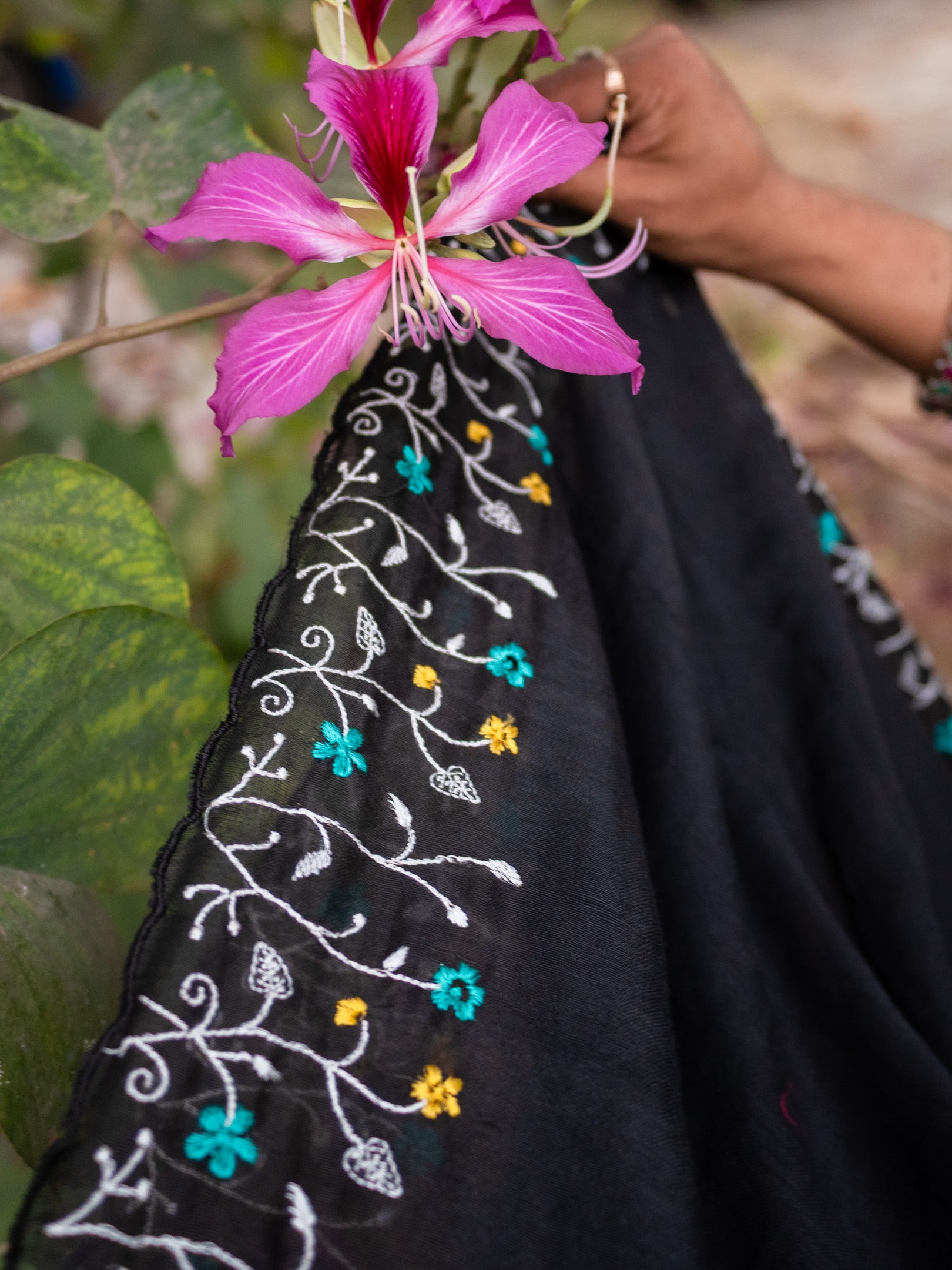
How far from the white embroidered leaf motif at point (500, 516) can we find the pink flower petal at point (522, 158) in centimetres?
14

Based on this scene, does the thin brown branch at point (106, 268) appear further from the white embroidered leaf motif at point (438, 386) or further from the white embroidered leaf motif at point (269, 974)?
the white embroidered leaf motif at point (269, 974)

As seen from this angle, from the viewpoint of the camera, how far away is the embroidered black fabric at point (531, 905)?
287 mm

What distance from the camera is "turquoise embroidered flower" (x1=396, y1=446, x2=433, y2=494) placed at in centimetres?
42

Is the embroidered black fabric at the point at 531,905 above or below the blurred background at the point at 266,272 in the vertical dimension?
below

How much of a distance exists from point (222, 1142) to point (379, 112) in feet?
1.27

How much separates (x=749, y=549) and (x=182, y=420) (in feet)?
6.07

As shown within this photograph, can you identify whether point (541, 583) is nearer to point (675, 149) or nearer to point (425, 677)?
point (425, 677)

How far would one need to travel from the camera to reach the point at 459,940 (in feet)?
1.11

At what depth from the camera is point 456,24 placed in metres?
0.35

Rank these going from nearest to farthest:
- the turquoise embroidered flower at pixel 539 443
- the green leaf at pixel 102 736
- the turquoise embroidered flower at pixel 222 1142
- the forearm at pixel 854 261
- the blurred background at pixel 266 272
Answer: the turquoise embroidered flower at pixel 222 1142
the green leaf at pixel 102 736
the turquoise embroidered flower at pixel 539 443
the forearm at pixel 854 261
the blurred background at pixel 266 272

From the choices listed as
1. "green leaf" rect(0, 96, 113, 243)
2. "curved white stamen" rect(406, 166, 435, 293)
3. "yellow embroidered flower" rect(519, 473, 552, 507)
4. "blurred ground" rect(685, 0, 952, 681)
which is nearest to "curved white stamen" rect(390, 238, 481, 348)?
"curved white stamen" rect(406, 166, 435, 293)

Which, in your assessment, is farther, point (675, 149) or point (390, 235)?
point (675, 149)

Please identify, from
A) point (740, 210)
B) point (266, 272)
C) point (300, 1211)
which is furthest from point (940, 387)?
point (266, 272)

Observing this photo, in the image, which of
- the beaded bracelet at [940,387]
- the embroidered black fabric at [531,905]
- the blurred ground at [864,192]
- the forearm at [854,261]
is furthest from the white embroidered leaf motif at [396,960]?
the blurred ground at [864,192]
